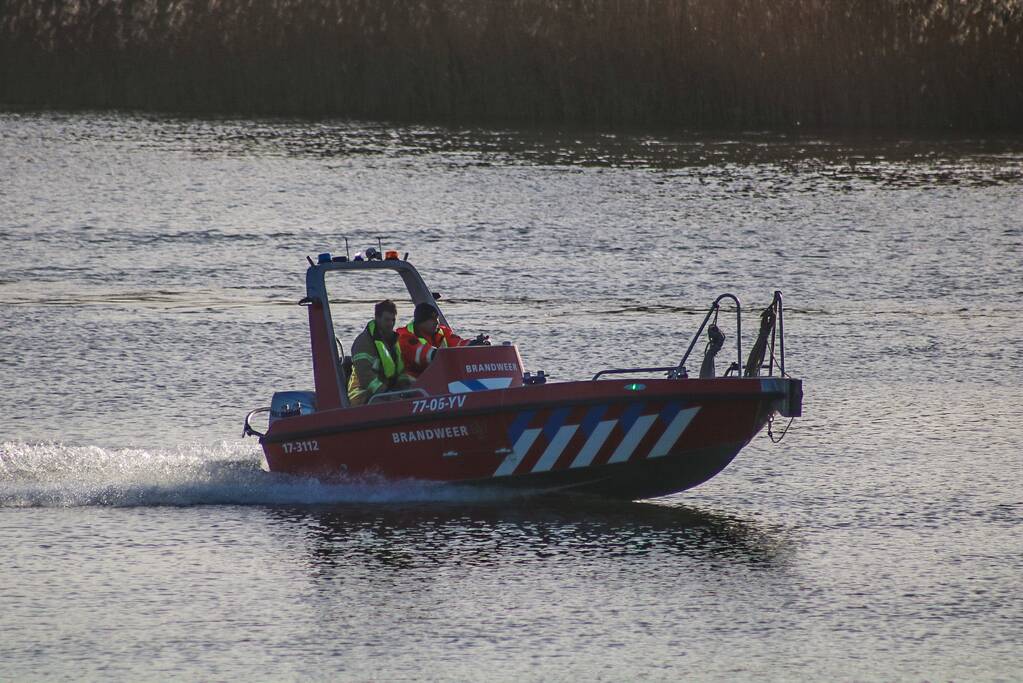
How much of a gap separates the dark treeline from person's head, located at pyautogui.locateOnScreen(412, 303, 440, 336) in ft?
82.2

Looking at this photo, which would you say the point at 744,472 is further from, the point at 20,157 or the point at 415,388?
the point at 20,157

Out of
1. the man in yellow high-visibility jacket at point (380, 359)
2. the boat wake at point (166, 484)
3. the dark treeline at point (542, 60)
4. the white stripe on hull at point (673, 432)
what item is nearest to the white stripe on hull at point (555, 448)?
the boat wake at point (166, 484)

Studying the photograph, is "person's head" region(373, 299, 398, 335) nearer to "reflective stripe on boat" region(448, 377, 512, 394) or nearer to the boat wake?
"reflective stripe on boat" region(448, 377, 512, 394)

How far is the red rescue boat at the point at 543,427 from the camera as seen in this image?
10758 millimetres

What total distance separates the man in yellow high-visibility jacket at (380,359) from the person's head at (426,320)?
0.18 meters

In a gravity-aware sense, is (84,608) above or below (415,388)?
below

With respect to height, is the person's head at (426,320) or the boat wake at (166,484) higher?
the person's head at (426,320)

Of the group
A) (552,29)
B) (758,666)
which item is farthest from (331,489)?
(552,29)

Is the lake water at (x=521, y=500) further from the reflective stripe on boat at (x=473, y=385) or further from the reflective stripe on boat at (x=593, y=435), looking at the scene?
the reflective stripe on boat at (x=473, y=385)

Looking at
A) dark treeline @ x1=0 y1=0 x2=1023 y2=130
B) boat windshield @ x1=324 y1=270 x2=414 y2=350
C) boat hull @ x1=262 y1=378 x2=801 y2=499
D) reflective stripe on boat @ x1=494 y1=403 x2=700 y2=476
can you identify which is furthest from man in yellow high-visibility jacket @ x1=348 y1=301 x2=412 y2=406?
dark treeline @ x1=0 y1=0 x2=1023 y2=130

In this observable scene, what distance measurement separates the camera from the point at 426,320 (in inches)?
468

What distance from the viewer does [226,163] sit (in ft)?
116

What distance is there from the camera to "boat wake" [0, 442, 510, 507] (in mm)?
11422

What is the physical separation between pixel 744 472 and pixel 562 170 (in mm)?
21639
